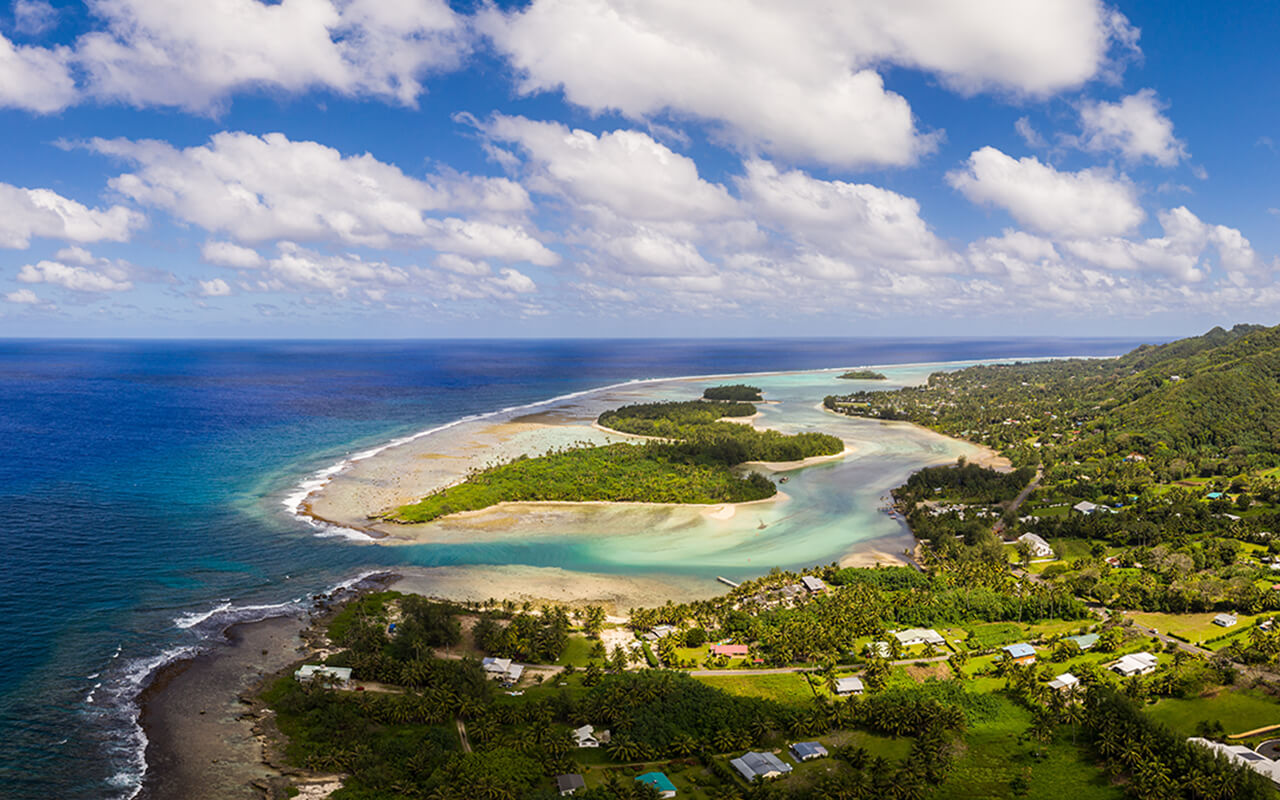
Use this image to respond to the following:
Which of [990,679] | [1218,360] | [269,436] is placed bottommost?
[990,679]

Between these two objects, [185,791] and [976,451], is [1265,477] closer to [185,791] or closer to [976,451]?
[976,451]

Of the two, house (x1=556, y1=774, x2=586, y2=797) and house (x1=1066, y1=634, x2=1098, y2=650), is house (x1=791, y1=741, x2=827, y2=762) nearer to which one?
house (x1=556, y1=774, x2=586, y2=797)

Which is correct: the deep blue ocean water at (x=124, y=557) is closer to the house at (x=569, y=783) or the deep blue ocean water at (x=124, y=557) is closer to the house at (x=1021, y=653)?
the house at (x=569, y=783)

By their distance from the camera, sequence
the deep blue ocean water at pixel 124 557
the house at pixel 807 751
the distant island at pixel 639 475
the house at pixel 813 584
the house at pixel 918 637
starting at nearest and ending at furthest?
the house at pixel 807 751, the deep blue ocean water at pixel 124 557, the house at pixel 918 637, the house at pixel 813 584, the distant island at pixel 639 475

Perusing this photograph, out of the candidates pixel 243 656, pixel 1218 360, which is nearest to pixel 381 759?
pixel 243 656

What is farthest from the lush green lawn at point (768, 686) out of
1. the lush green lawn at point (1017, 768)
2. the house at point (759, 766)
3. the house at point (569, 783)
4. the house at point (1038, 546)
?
the house at point (1038, 546)

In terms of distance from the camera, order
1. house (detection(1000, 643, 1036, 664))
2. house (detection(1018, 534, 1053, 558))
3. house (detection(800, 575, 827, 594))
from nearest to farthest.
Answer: house (detection(1000, 643, 1036, 664))
house (detection(800, 575, 827, 594))
house (detection(1018, 534, 1053, 558))

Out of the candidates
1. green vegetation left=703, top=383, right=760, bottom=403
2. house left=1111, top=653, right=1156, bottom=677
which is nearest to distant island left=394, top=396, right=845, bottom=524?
house left=1111, top=653, right=1156, bottom=677
